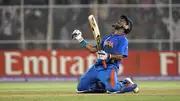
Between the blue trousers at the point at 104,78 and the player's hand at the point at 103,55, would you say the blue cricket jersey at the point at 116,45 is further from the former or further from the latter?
the player's hand at the point at 103,55

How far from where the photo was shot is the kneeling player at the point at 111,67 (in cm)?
1338

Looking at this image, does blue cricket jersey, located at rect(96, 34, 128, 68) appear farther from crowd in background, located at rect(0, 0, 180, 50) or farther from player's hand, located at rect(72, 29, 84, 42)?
crowd in background, located at rect(0, 0, 180, 50)

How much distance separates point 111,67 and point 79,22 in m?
14.4

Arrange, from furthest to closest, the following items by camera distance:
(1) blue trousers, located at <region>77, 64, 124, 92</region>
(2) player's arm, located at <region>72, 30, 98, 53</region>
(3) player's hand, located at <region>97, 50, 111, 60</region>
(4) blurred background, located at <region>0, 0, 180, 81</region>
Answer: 1. (4) blurred background, located at <region>0, 0, 180, 81</region>
2. (2) player's arm, located at <region>72, 30, 98, 53</region>
3. (1) blue trousers, located at <region>77, 64, 124, 92</region>
4. (3) player's hand, located at <region>97, 50, 111, 60</region>

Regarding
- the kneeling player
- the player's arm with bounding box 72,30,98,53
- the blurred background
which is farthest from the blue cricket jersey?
the blurred background

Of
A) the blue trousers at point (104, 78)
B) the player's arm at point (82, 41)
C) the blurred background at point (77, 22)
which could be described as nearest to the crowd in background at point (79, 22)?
the blurred background at point (77, 22)

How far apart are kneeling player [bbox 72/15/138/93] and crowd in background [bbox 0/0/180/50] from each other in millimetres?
13785

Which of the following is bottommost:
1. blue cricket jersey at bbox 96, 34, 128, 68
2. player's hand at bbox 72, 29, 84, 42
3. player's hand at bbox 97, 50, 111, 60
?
player's hand at bbox 97, 50, 111, 60

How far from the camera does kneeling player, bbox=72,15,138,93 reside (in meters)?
13.4

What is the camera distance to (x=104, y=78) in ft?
43.9

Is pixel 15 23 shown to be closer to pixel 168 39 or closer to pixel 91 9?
pixel 91 9

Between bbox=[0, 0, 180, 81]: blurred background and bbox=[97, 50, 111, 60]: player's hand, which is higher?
bbox=[0, 0, 180, 81]: blurred background

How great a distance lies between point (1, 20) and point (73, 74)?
5431 mm

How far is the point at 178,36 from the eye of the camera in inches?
1089
